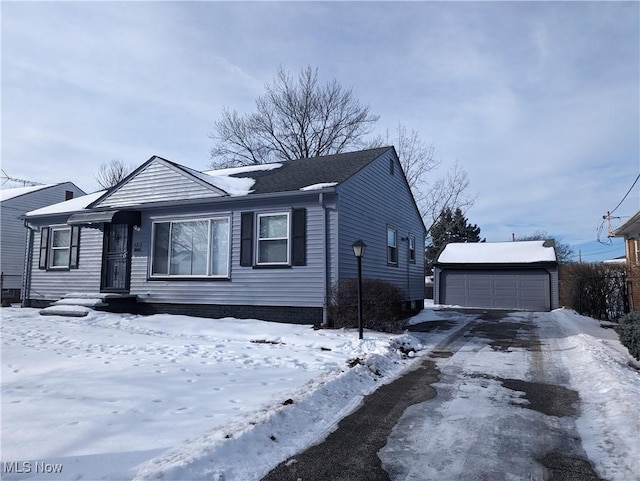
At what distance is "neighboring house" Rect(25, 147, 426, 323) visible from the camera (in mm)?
10438

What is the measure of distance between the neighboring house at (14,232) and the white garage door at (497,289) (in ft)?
76.8

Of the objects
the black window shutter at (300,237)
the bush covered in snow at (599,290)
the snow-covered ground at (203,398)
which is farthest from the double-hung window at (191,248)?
the bush covered in snow at (599,290)

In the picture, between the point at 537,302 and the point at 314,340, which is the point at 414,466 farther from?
the point at 537,302

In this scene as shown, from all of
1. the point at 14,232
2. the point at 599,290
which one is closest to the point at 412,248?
the point at 599,290

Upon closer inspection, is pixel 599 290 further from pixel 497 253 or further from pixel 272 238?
pixel 272 238

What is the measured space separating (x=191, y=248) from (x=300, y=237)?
353 cm

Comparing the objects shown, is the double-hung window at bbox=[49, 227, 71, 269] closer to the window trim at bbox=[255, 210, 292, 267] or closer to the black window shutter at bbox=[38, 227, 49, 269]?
the black window shutter at bbox=[38, 227, 49, 269]

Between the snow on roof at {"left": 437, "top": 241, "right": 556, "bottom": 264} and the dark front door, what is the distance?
16.5 metres

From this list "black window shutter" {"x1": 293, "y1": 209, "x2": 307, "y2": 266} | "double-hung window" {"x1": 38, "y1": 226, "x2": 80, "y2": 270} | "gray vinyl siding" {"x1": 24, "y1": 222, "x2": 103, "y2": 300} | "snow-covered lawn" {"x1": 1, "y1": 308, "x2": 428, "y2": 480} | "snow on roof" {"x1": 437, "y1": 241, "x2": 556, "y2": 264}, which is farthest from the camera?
"snow on roof" {"x1": 437, "y1": 241, "x2": 556, "y2": 264}

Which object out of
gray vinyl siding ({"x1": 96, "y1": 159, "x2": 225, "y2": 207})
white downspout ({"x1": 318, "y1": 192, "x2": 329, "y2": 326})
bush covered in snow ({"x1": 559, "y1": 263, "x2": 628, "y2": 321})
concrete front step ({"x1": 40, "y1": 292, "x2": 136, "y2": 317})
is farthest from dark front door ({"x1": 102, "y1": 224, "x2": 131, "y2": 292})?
bush covered in snow ({"x1": 559, "y1": 263, "x2": 628, "y2": 321})

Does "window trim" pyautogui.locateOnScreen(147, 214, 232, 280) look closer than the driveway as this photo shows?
No

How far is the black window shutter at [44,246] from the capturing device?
46.8 feet

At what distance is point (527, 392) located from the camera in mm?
5438

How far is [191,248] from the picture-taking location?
11977 millimetres
